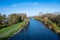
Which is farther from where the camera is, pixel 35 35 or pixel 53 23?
pixel 53 23

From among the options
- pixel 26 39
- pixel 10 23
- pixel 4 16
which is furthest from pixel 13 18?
pixel 26 39

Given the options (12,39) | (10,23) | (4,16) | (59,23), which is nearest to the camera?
(12,39)

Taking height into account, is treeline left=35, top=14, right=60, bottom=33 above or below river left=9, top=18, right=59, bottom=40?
above

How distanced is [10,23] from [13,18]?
1.36 meters

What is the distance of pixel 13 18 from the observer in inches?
898

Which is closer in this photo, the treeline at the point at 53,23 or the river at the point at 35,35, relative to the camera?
the river at the point at 35,35

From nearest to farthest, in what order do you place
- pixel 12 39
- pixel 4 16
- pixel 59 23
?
pixel 12 39 → pixel 59 23 → pixel 4 16

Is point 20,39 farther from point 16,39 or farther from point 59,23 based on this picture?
point 59,23

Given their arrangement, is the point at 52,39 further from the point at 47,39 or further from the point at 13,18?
the point at 13,18

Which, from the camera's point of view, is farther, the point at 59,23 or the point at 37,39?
the point at 59,23

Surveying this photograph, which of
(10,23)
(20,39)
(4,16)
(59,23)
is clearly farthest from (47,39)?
(4,16)

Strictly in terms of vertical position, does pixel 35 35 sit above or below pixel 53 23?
below

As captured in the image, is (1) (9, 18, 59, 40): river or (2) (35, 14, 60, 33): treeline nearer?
(1) (9, 18, 59, 40): river

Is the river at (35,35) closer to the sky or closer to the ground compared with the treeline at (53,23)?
closer to the ground
